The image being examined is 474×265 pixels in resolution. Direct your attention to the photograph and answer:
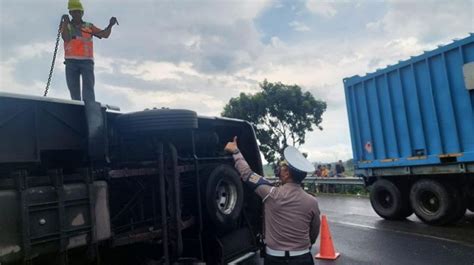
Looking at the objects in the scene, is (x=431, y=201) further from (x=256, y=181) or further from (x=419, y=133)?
(x=256, y=181)

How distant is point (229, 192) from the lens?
4254mm

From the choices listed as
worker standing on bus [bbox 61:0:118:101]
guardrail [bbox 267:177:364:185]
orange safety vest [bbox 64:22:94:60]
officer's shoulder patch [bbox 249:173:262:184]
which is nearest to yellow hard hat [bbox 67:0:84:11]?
worker standing on bus [bbox 61:0:118:101]

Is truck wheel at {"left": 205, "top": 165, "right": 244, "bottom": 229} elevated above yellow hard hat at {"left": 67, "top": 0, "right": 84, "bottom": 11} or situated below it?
below

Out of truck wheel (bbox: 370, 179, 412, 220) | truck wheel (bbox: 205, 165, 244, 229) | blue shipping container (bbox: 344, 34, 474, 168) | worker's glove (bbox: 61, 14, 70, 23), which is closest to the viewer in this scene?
truck wheel (bbox: 205, 165, 244, 229)

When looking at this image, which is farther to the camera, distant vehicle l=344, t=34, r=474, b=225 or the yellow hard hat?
distant vehicle l=344, t=34, r=474, b=225

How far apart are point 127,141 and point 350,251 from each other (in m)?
4.23

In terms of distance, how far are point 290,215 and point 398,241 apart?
4724mm

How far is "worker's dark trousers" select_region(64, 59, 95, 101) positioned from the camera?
456 cm

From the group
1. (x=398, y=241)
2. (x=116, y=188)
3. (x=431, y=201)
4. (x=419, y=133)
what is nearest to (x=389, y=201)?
(x=431, y=201)

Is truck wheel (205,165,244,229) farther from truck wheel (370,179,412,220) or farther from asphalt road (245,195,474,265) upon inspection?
truck wheel (370,179,412,220)

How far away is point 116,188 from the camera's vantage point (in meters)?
3.58

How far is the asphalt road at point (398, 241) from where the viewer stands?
5.93 meters

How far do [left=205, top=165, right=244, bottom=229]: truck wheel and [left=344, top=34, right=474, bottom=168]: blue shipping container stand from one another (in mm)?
5444

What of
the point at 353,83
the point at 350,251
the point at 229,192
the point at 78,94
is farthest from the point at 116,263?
the point at 353,83
